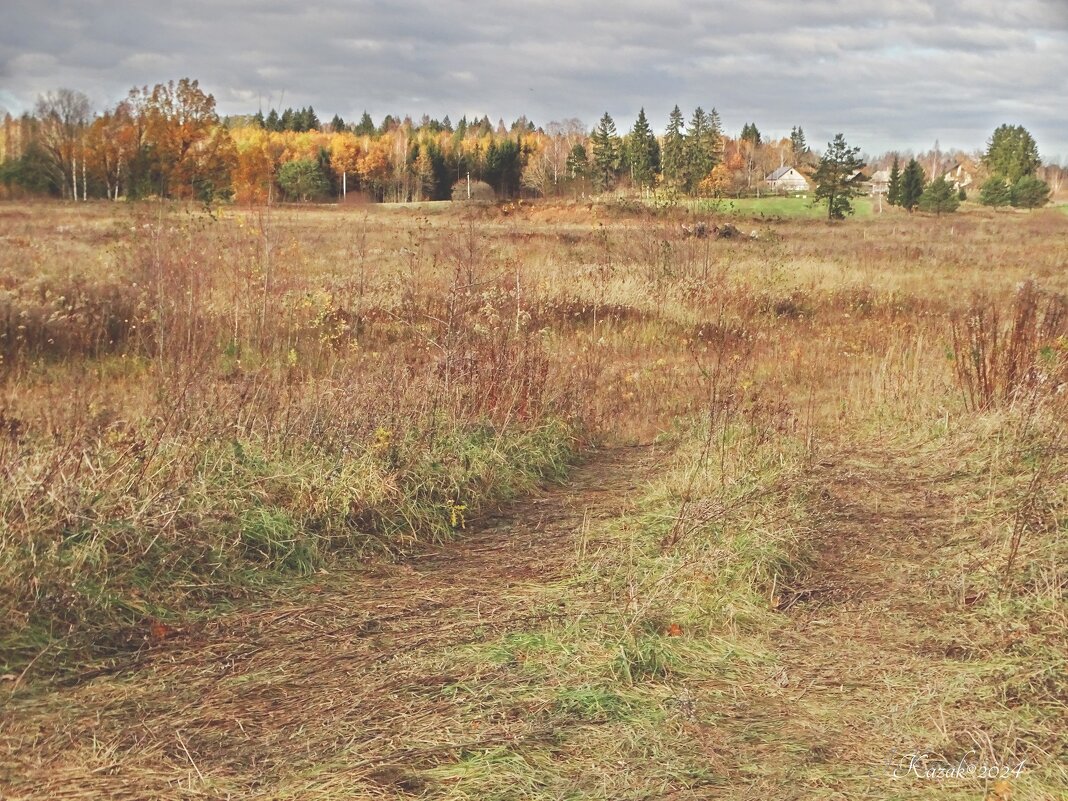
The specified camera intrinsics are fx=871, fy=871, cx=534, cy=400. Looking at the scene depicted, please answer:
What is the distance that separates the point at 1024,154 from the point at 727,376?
7795 cm

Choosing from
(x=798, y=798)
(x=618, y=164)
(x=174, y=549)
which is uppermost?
(x=618, y=164)

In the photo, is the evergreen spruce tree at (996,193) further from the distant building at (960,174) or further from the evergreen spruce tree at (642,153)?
the distant building at (960,174)

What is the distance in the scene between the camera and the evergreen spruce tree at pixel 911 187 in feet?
197

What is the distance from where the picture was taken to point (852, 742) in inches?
115

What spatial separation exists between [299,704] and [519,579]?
4.72 feet

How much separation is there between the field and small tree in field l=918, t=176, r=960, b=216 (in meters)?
53.6

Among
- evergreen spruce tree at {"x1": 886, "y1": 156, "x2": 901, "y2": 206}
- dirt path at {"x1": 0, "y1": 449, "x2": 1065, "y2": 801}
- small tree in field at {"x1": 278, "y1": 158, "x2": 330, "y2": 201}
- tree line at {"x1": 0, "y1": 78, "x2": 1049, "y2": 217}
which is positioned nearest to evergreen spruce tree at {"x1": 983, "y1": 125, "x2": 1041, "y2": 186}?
tree line at {"x1": 0, "y1": 78, "x2": 1049, "y2": 217}

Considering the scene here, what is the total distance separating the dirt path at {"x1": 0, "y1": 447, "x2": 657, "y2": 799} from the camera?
2.62m

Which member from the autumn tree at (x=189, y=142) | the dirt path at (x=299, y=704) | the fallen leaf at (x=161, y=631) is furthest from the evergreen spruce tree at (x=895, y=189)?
the fallen leaf at (x=161, y=631)

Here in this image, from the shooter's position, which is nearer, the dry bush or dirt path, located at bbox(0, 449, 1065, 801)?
dirt path, located at bbox(0, 449, 1065, 801)

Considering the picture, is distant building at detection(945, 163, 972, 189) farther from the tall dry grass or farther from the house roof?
the tall dry grass

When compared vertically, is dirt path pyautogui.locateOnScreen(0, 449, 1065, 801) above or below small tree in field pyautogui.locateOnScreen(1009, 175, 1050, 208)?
below

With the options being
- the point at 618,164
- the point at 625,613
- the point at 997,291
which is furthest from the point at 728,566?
the point at 618,164

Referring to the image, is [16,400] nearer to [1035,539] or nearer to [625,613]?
[625,613]
